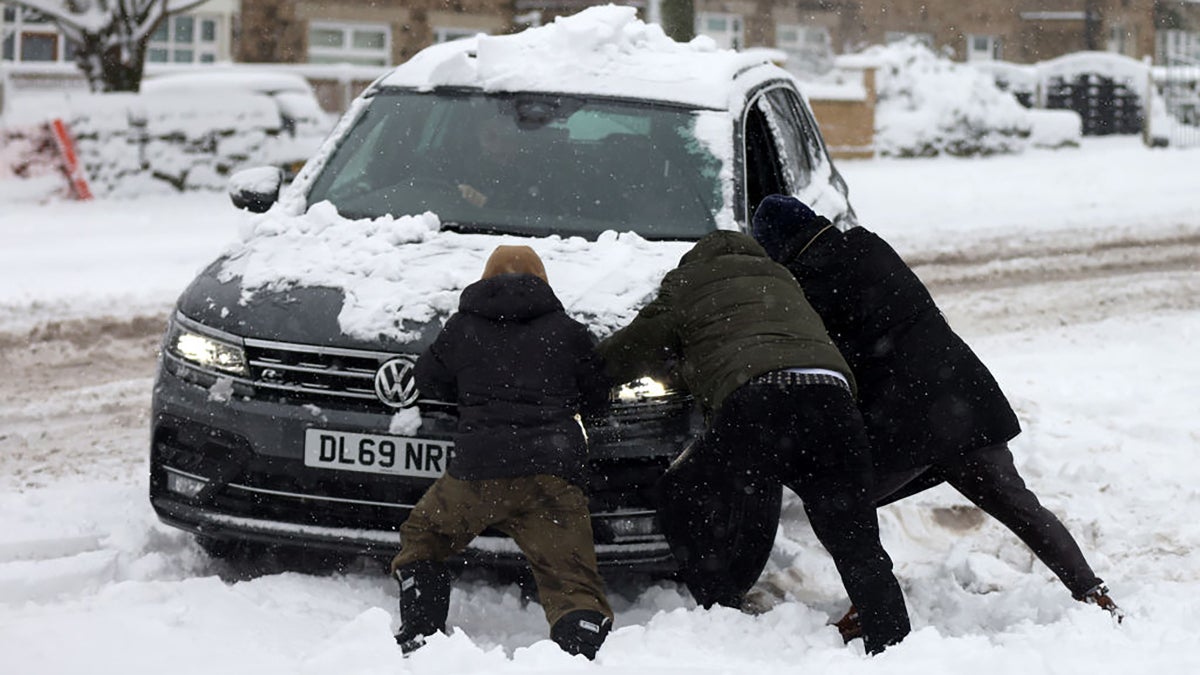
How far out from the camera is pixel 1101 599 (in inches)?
189

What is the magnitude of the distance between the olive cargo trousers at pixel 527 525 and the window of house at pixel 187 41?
25073 mm

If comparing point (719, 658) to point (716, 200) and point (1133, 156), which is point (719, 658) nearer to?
point (716, 200)

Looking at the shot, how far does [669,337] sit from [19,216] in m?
12.0

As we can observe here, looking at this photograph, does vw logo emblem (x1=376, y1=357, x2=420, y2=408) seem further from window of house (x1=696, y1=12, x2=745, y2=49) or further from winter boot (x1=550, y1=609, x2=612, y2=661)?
window of house (x1=696, y1=12, x2=745, y2=49)

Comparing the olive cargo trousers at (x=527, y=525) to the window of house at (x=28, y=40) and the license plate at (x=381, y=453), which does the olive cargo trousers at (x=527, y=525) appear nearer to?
the license plate at (x=381, y=453)

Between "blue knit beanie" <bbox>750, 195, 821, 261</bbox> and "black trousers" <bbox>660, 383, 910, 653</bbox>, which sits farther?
"blue knit beanie" <bbox>750, 195, 821, 261</bbox>

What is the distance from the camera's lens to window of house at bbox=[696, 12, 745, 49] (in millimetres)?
33438

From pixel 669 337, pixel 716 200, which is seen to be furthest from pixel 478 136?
pixel 669 337

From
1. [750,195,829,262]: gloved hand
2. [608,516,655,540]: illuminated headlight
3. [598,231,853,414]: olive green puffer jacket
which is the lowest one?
[608,516,655,540]: illuminated headlight

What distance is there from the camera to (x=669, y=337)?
463cm

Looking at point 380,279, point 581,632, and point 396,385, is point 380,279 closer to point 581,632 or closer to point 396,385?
point 396,385

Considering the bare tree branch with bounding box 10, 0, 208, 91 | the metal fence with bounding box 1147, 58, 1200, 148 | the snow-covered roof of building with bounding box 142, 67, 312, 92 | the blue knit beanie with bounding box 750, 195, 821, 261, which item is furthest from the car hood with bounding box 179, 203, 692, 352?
the metal fence with bounding box 1147, 58, 1200, 148

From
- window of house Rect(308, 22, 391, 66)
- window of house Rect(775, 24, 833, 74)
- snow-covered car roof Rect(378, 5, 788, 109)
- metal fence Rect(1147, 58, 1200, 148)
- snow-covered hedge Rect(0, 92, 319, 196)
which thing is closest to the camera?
snow-covered car roof Rect(378, 5, 788, 109)

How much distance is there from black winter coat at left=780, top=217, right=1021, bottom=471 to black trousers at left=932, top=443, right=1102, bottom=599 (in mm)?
78
